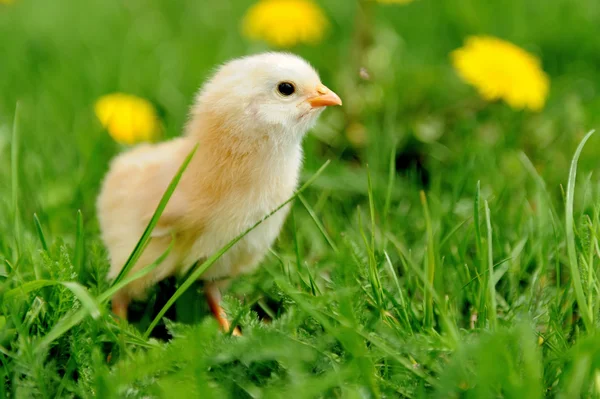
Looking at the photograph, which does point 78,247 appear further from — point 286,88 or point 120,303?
point 286,88

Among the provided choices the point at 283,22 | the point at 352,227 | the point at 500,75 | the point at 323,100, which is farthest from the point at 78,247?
the point at 283,22

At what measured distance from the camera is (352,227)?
8.35ft

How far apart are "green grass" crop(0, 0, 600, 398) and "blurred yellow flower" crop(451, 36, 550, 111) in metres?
0.19

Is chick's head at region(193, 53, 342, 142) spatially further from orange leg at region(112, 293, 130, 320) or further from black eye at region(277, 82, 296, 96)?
orange leg at region(112, 293, 130, 320)

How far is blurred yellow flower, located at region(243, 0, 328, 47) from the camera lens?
3635 millimetres

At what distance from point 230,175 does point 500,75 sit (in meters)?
1.58

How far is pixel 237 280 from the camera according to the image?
2.22 metres

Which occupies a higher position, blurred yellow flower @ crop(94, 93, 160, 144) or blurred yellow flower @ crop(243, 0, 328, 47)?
blurred yellow flower @ crop(243, 0, 328, 47)

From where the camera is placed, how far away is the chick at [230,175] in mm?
1939

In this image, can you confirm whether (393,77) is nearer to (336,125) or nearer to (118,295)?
(336,125)

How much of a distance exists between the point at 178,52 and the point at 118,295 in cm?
226

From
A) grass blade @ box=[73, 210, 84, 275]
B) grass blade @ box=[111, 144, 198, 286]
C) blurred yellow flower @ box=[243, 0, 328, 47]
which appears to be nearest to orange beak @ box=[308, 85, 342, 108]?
grass blade @ box=[111, 144, 198, 286]

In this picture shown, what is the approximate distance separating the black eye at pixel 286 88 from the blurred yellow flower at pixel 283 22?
170 cm

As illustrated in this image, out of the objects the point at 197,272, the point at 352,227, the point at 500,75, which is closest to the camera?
the point at 197,272
